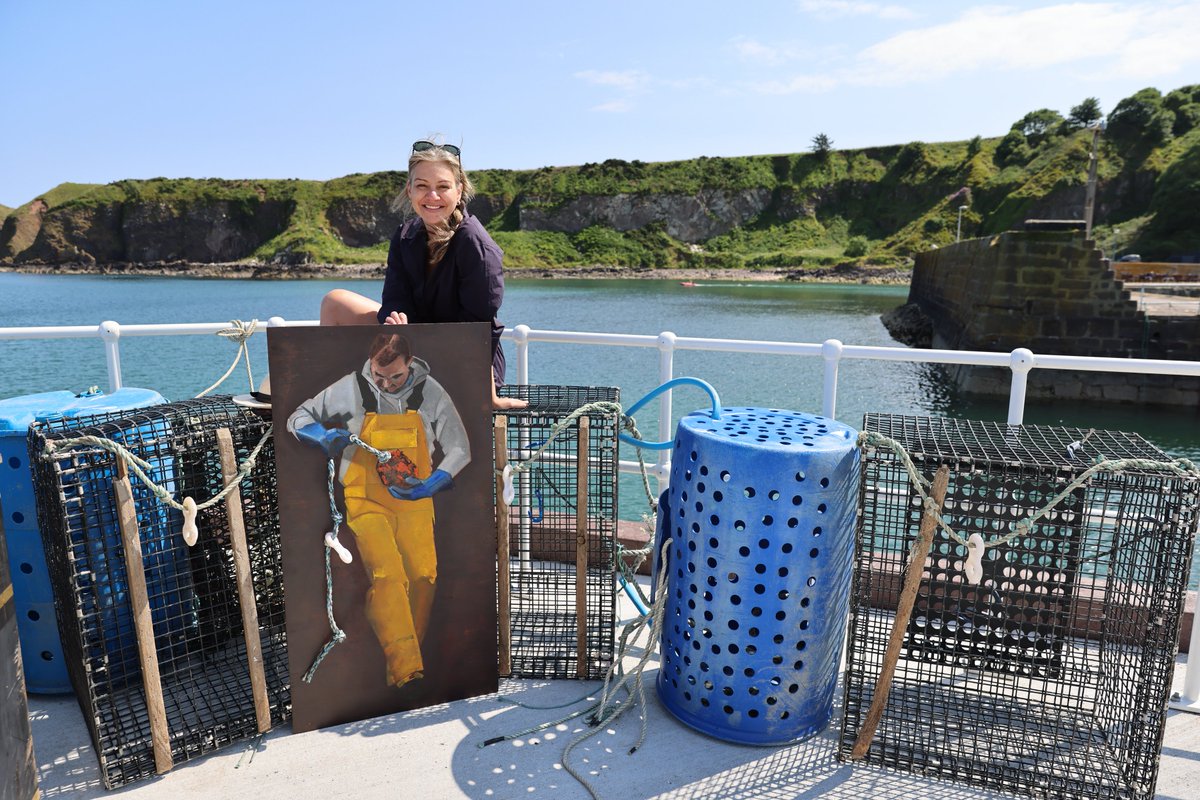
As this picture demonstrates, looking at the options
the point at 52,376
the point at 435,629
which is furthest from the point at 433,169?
the point at 52,376

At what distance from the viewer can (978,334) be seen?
24.2m

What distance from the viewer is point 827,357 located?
3.68 m

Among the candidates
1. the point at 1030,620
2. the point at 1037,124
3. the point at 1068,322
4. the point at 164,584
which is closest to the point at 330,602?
the point at 164,584

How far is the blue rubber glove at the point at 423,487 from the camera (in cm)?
265

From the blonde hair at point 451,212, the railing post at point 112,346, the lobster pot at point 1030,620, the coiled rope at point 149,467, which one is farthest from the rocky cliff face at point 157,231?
the lobster pot at point 1030,620

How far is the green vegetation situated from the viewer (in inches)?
5094

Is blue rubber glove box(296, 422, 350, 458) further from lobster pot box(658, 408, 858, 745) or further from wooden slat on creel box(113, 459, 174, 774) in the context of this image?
lobster pot box(658, 408, 858, 745)

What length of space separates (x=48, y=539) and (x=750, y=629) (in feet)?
8.41

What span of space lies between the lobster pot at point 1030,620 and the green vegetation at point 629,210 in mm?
120373

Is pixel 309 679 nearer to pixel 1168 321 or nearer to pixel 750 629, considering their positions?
pixel 750 629

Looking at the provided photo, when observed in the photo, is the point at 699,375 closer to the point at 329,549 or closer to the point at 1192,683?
the point at 1192,683

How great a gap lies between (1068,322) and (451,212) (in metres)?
24.2

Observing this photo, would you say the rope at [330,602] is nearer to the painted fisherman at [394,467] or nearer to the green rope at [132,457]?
the painted fisherman at [394,467]

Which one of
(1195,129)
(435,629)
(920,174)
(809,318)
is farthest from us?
(920,174)
